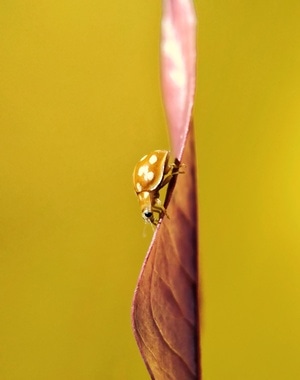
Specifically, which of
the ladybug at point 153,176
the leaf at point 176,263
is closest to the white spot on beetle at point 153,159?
the ladybug at point 153,176

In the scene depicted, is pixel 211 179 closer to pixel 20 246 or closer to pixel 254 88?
pixel 254 88

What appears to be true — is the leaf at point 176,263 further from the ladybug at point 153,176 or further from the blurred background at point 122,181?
the blurred background at point 122,181

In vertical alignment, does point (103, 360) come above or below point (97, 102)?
below

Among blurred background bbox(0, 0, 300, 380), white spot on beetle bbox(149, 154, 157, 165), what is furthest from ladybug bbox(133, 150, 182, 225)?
blurred background bbox(0, 0, 300, 380)

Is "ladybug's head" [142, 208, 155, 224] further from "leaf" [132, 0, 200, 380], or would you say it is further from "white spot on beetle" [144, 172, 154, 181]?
"leaf" [132, 0, 200, 380]

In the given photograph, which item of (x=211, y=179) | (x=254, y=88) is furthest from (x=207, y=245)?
(x=254, y=88)

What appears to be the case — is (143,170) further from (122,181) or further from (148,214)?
(122,181)

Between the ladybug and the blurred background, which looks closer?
the ladybug

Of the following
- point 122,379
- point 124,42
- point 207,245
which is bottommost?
point 122,379
